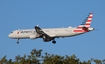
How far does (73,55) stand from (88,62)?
291 centimetres

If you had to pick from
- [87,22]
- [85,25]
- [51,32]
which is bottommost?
[51,32]

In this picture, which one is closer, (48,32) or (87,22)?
(87,22)

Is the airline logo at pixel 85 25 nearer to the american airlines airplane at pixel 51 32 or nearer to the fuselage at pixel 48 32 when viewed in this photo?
the american airlines airplane at pixel 51 32

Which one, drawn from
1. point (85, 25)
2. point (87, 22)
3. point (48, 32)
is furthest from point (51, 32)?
point (87, 22)

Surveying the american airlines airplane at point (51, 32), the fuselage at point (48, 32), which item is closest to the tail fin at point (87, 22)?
the american airlines airplane at point (51, 32)

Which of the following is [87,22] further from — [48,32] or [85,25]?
[48,32]

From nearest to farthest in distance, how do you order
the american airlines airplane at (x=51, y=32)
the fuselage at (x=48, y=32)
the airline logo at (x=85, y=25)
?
the airline logo at (x=85, y=25), the american airlines airplane at (x=51, y=32), the fuselage at (x=48, y=32)

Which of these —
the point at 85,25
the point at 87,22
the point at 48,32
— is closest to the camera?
the point at 85,25

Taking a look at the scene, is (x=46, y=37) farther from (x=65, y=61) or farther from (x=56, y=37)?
(x=65, y=61)

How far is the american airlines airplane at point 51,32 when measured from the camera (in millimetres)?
97838

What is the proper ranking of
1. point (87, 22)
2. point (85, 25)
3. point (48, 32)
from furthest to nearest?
point (48, 32) < point (87, 22) < point (85, 25)

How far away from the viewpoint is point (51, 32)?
101438 millimetres

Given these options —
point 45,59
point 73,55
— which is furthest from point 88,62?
point 45,59

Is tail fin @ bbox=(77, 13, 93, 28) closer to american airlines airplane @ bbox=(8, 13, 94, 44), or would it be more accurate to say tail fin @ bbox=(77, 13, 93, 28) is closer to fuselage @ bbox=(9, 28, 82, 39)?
american airlines airplane @ bbox=(8, 13, 94, 44)
